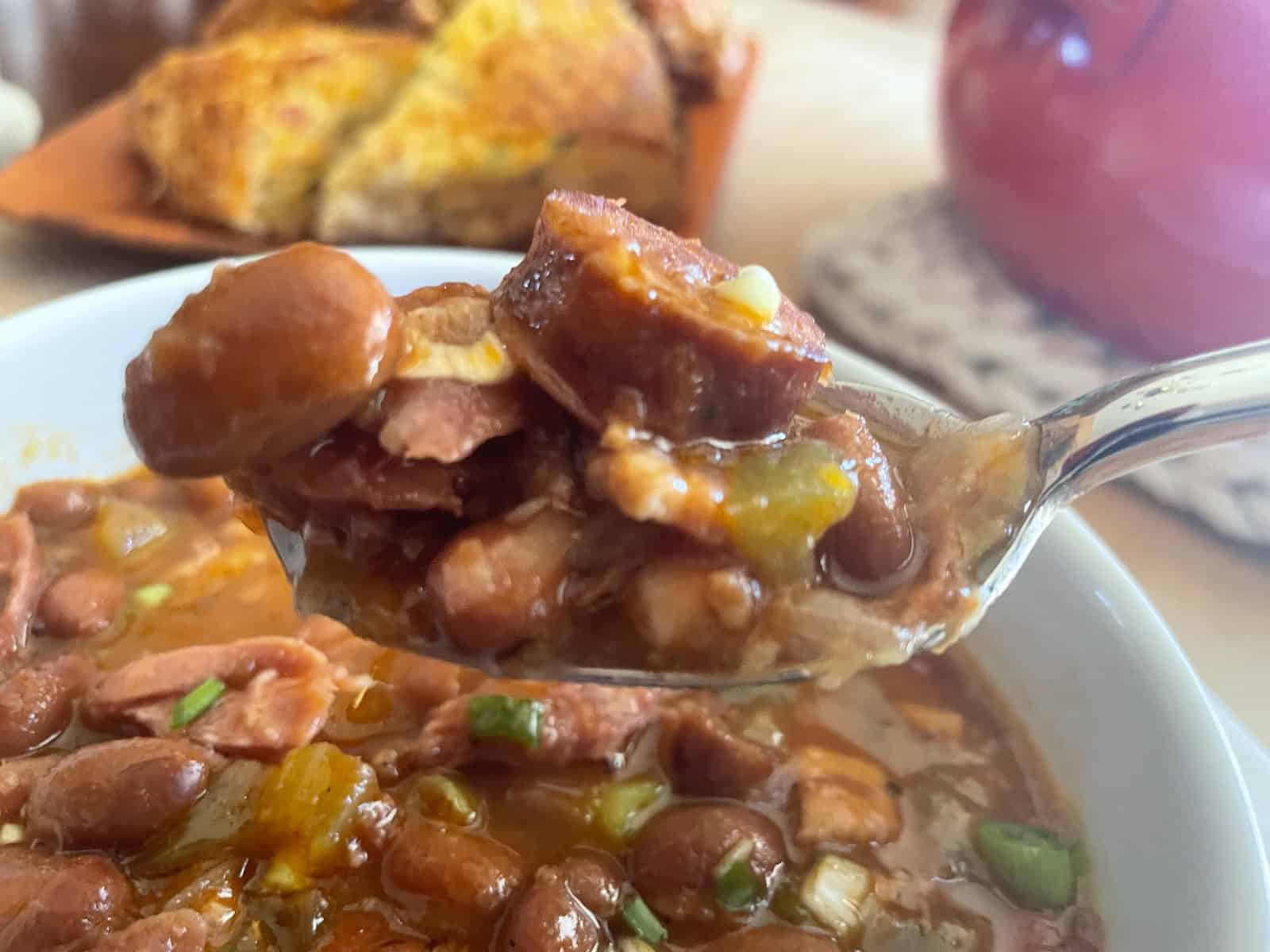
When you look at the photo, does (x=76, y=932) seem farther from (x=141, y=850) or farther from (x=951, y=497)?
(x=951, y=497)

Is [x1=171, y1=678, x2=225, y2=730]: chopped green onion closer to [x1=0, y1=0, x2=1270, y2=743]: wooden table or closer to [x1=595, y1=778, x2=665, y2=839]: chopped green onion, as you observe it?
[x1=595, y1=778, x2=665, y2=839]: chopped green onion

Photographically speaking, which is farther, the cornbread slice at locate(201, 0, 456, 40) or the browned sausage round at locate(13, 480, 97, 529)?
the cornbread slice at locate(201, 0, 456, 40)

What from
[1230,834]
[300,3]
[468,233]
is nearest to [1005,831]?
[1230,834]

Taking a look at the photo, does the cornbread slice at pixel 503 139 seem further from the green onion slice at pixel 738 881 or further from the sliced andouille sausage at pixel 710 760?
the green onion slice at pixel 738 881

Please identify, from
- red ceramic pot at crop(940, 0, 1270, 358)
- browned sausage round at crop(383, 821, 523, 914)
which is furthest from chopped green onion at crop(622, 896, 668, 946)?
red ceramic pot at crop(940, 0, 1270, 358)

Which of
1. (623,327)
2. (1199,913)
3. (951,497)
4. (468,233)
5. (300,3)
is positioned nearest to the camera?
(623,327)

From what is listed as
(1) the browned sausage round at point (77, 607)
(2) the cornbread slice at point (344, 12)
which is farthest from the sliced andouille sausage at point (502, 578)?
(2) the cornbread slice at point (344, 12)
